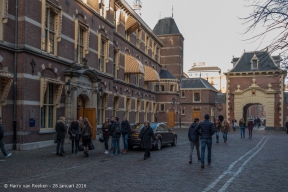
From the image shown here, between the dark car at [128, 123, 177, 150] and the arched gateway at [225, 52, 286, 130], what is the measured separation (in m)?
28.7

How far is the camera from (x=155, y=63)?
4431 centimetres

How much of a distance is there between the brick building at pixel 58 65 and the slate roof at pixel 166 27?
22.6 m

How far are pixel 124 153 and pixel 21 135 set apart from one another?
500 centimetres

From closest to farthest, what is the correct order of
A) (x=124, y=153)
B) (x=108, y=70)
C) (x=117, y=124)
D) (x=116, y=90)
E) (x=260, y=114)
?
(x=117, y=124)
(x=124, y=153)
(x=108, y=70)
(x=116, y=90)
(x=260, y=114)

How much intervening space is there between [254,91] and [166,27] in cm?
1872

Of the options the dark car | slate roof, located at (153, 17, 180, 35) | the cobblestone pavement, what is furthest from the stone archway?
the cobblestone pavement

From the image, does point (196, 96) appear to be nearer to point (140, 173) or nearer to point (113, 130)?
point (113, 130)

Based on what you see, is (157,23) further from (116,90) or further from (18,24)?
(18,24)

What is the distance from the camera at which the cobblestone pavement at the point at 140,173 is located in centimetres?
819

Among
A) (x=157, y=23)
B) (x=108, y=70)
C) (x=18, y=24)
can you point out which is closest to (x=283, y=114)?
(x=157, y=23)

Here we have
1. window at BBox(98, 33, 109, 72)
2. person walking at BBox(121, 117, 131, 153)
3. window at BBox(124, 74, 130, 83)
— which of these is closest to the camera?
person walking at BBox(121, 117, 131, 153)

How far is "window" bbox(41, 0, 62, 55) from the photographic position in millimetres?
17125

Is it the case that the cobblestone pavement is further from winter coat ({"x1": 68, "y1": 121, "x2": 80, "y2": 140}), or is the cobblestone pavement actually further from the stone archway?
the stone archway

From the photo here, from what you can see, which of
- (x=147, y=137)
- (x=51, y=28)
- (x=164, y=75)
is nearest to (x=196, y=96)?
(x=164, y=75)
